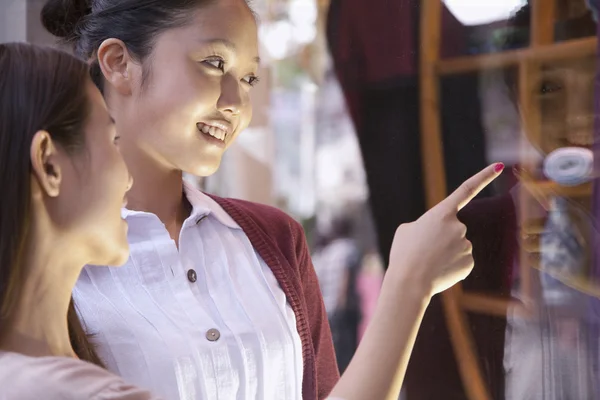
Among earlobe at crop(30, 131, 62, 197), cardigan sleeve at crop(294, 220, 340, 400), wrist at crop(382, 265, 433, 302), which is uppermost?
earlobe at crop(30, 131, 62, 197)

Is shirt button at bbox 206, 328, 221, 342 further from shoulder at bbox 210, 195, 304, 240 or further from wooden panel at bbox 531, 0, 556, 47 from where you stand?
wooden panel at bbox 531, 0, 556, 47

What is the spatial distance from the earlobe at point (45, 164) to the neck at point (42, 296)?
3 cm

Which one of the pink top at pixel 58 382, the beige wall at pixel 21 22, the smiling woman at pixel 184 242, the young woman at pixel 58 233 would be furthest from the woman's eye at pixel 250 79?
the beige wall at pixel 21 22

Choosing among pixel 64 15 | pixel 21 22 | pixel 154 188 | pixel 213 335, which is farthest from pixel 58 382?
pixel 21 22

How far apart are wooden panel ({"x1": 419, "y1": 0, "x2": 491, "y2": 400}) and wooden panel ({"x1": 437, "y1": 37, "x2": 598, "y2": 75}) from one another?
23 mm

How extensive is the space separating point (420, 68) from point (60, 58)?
53cm

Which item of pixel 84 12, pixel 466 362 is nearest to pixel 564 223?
pixel 466 362

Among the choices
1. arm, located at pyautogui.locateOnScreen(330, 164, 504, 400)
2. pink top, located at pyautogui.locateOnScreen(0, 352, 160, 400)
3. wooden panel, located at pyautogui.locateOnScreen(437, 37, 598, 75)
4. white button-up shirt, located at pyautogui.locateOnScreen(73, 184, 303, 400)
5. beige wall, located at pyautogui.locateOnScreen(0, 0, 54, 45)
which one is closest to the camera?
pink top, located at pyautogui.locateOnScreen(0, 352, 160, 400)

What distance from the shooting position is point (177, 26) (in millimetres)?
784

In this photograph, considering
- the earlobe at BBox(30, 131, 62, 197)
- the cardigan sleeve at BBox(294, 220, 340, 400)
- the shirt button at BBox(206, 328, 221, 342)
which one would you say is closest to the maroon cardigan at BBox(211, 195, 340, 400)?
the cardigan sleeve at BBox(294, 220, 340, 400)

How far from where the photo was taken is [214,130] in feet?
2.59

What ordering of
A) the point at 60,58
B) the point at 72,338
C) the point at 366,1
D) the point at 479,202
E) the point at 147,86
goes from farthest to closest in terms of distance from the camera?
the point at 366,1, the point at 479,202, the point at 147,86, the point at 72,338, the point at 60,58

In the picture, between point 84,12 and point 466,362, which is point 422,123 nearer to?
point 466,362

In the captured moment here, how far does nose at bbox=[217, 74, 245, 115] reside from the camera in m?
0.78
